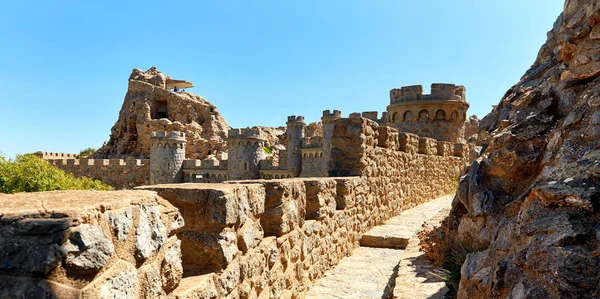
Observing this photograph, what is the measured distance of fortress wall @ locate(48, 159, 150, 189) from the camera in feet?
87.8

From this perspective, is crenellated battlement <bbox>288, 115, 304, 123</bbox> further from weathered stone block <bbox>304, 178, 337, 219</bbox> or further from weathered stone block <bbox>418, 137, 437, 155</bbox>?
weathered stone block <bbox>304, 178, 337, 219</bbox>

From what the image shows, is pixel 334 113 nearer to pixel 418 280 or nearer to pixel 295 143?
pixel 295 143

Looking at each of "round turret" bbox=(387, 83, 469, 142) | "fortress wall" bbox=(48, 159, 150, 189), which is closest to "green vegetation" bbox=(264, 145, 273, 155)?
"fortress wall" bbox=(48, 159, 150, 189)

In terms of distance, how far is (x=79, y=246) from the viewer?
4.44ft

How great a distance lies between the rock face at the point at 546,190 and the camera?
1.63m

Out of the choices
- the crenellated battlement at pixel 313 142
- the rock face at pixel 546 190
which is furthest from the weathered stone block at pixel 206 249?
the crenellated battlement at pixel 313 142

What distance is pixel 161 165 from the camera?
2620cm

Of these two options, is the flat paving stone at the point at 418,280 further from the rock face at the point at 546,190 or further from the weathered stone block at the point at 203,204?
the weathered stone block at the point at 203,204

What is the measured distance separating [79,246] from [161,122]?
33.1 m

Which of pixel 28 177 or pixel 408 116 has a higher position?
pixel 408 116

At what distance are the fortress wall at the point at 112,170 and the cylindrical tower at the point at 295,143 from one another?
10645 mm

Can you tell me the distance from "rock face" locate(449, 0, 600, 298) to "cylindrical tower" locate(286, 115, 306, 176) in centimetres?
2125

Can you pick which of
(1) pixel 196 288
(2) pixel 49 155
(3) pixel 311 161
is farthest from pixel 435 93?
(2) pixel 49 155

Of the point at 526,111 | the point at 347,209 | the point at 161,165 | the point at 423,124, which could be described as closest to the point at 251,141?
the point at 161,165
